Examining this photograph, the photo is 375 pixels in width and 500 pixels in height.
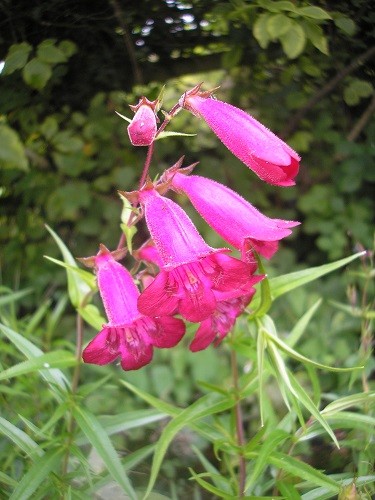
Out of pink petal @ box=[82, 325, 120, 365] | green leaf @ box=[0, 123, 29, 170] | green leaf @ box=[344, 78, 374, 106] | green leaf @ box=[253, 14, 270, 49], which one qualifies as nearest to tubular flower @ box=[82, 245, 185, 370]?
pink petal @ box=[82, 325, 120, 365]

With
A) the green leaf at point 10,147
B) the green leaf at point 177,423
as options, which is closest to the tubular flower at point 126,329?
the green leaf at point 177,423

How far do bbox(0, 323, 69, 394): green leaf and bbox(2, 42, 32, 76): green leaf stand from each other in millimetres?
439

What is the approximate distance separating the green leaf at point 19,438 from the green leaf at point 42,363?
2.6 inches

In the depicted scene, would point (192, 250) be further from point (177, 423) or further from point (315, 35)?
point (315, 35)

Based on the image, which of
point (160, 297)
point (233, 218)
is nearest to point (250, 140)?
point (233, 218)

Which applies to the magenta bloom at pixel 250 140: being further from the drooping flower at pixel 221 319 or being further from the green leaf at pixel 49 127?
the green leaf at pixel 49 127

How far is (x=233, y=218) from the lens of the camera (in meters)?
0.81

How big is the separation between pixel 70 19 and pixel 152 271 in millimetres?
477

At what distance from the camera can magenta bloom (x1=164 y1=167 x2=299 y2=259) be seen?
789 mm

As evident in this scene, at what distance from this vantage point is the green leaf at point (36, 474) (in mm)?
787

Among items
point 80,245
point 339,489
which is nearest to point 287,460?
point 339,489

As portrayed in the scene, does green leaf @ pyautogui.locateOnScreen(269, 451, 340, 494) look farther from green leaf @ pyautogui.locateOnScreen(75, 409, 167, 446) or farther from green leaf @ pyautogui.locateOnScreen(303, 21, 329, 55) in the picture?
green leaf @ pyautogui.locateOnScreen(303, 21, 329, 55)

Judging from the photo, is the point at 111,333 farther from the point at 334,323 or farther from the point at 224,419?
the point at 334,323

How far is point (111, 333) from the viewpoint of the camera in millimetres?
832
